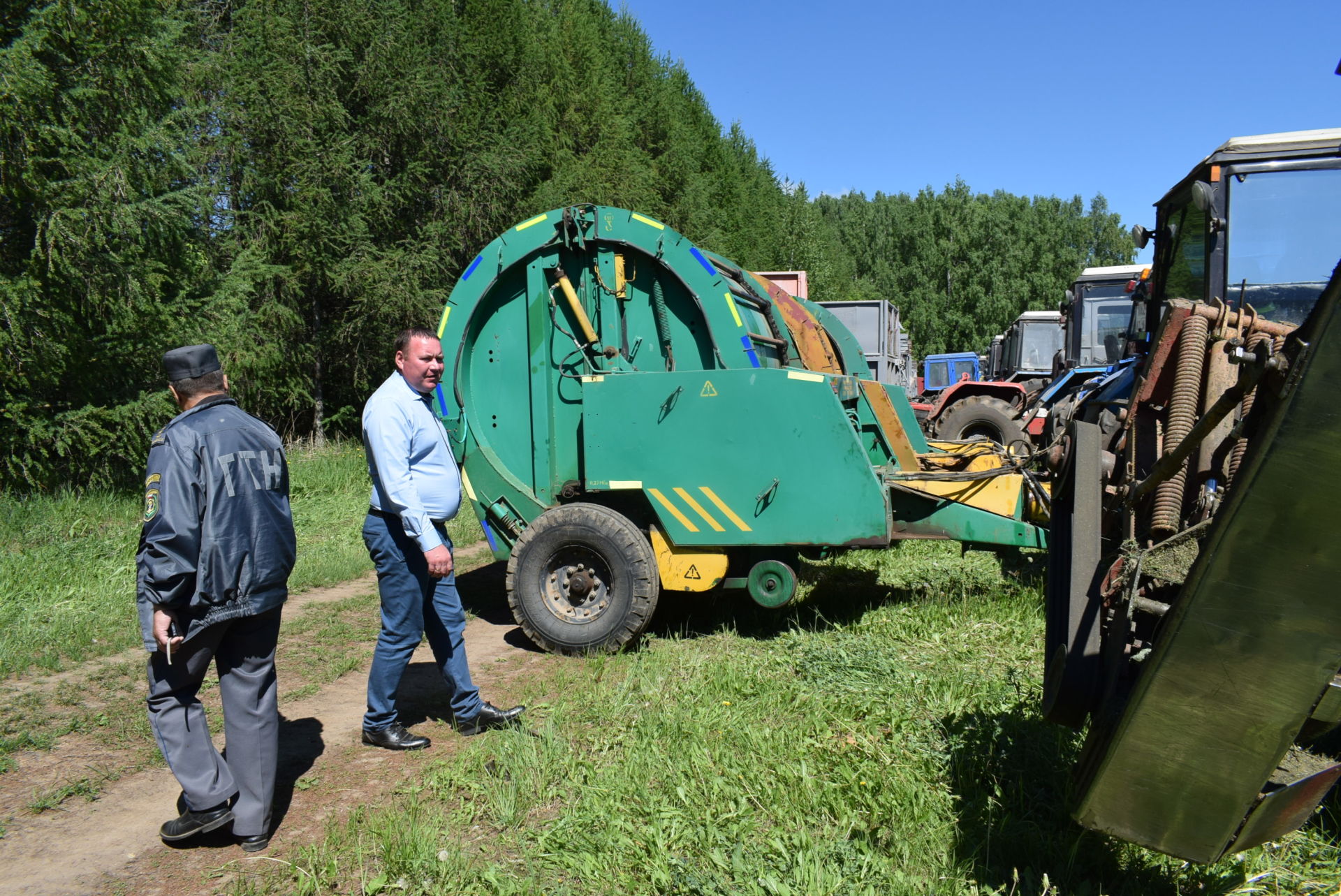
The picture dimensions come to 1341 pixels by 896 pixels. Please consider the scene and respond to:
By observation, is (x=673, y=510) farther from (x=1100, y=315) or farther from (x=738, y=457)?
(x=1100, y=315)

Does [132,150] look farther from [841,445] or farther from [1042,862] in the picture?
[1042,862]

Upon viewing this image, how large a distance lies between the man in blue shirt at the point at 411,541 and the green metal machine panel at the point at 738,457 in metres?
1.30

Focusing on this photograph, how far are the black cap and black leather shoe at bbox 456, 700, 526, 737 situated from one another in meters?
1.92

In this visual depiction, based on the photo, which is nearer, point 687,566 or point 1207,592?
point 1207,592

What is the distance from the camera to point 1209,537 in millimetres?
1699

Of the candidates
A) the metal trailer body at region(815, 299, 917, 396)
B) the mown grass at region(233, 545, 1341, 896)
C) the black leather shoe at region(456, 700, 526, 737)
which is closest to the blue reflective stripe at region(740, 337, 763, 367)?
the mown grass at region(233, 545, 1341, 896)

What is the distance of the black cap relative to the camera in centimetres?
328

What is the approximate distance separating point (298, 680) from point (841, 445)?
336 centimetres

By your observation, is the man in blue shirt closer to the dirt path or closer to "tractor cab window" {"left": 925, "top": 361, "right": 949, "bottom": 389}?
the dirt path

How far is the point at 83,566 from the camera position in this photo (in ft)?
23.1

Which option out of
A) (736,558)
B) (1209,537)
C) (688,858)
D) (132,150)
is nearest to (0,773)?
(688,858)

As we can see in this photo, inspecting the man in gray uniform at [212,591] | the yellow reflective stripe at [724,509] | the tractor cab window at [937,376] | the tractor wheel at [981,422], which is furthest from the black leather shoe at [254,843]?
the tractor cab window at [937,376]

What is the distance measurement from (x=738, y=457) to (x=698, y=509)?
1.27 ft

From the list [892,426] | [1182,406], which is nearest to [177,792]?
[1182,406]
